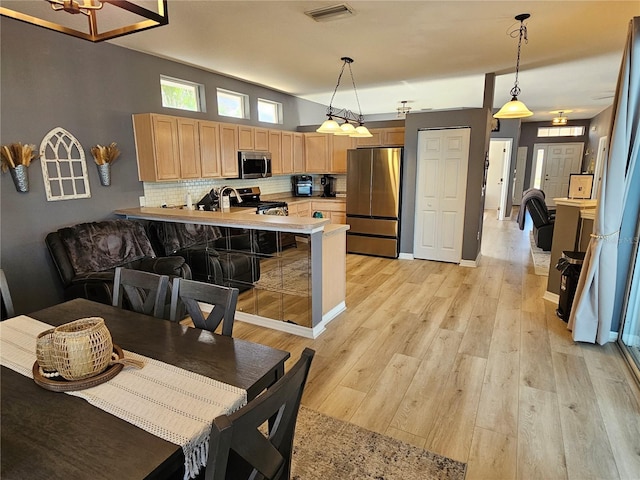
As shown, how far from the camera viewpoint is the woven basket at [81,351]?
1230 millimetres

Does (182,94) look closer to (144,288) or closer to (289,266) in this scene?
(289,266)

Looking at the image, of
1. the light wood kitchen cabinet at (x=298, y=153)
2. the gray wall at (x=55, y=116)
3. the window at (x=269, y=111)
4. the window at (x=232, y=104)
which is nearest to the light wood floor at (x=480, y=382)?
the gray wall at (x=55, y=116)

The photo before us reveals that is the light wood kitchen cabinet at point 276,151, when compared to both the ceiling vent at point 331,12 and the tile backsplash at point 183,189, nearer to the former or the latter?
the tile backsplash at point 183,189

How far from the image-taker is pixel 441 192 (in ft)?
18.2

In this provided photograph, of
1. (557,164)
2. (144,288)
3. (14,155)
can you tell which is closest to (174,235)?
(14,155)

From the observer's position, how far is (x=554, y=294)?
407 cm

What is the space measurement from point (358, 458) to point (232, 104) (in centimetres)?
528

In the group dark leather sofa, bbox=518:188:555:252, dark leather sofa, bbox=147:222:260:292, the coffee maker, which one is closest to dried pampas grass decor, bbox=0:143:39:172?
dark leather sofa, bbox=147:222:260:292

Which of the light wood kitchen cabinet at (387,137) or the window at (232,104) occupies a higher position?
the window at (232,104)

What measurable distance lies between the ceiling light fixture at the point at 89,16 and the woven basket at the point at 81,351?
1258 millimetres

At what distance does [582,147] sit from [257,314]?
1185 centimetres

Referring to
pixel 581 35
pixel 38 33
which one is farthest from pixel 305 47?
pixel 581 35

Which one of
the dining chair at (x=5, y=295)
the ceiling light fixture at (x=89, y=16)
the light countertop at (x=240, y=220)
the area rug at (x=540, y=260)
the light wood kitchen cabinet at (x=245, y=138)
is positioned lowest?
the area rug at (x=540, y=260)

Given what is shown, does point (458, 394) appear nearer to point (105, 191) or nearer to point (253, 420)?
point (253, 420)
